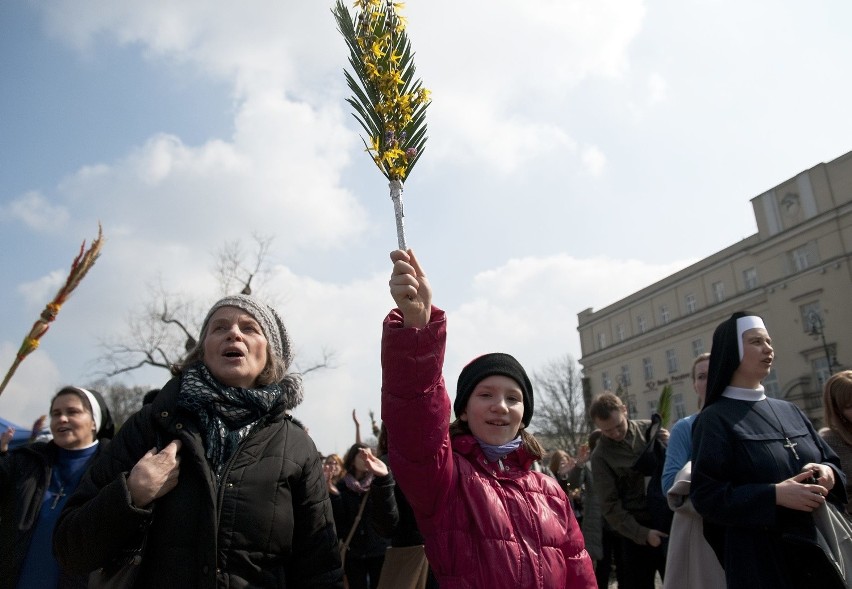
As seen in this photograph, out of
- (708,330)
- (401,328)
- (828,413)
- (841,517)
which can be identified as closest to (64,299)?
(401,328)

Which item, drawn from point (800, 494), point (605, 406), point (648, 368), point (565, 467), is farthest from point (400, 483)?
point (648, 368)

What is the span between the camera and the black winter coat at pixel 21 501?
3492 millimetres

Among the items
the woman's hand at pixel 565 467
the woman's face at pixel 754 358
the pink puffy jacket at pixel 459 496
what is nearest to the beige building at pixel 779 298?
the woman's hand at pixel 565 467

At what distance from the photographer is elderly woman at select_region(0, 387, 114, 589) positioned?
11.5 ft

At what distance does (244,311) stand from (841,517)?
129 inches

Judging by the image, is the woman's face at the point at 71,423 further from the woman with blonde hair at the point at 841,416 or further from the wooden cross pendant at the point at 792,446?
the woman with blonde hair at the point at 841,416

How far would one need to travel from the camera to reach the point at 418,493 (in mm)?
2350

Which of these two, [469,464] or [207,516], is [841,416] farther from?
[207,516]

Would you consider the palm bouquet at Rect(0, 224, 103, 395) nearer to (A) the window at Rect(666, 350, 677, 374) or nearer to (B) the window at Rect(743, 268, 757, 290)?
(B) the window at Rect(743, 268, 757, 290)

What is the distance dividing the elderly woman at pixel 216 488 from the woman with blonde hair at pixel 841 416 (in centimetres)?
362

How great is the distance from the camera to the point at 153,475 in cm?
219

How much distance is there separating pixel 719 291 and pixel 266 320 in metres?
50.5

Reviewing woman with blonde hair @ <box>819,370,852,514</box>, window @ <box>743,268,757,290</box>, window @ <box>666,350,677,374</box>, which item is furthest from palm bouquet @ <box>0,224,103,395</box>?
window @ <box>666,350,677,374</box>

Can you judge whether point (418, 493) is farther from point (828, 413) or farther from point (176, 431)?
point (828, 413)
